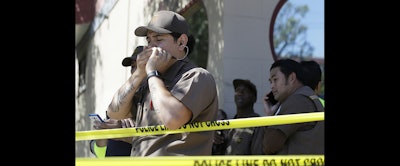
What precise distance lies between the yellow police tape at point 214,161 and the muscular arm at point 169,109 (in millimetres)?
159

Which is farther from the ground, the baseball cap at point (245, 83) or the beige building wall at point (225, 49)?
the beige building wall at point (225, 49)

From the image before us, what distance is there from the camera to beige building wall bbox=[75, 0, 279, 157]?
13.2 ft

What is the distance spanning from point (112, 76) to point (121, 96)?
963mm

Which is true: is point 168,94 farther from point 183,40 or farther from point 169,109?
point 183,40

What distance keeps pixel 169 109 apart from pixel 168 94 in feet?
0.23

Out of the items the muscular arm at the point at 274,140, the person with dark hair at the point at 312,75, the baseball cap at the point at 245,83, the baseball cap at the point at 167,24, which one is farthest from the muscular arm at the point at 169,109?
the baseball cap at the point at 245,83

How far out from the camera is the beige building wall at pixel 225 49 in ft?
13.2

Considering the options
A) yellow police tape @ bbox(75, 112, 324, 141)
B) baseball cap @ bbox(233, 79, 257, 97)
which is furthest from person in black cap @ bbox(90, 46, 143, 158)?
baseball cap @ bbox(233, 79, 257, 97)

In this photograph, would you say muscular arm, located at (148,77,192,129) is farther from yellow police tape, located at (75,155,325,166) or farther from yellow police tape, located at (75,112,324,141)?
yellow police tape, located at (75,155,325,166)

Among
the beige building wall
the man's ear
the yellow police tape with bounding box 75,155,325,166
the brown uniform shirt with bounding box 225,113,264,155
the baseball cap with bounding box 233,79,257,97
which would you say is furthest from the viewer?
the baseball cap with bounding box 233,79,257,97

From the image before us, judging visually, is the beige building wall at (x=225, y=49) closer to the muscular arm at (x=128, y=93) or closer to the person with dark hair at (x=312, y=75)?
the person with dark hair at (x=312, y=75)
